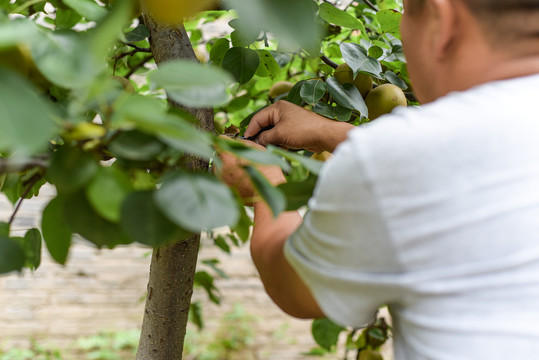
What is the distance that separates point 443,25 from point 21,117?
0.31 metres

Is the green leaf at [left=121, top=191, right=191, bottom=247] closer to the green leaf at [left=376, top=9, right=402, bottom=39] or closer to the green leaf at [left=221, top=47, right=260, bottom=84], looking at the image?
the green leaf at [left=221, top=47, right=260, bottom=84]

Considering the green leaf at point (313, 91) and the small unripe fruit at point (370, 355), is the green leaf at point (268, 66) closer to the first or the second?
the green leaf at point (313, 91)

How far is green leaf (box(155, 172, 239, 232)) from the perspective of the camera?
0.33 metres

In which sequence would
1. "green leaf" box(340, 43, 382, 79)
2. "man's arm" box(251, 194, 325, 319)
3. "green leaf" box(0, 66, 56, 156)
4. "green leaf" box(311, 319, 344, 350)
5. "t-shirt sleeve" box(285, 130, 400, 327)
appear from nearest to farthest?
1. "green leaf" box(0, 66, 56, 156)
2. "t-shirt sleeve" box(285, 130, 400, 327)
3. "man's arm" box(251, 194, 325, 319)
4. "green leaf" box(340, 43, 382, 79)
5. "green leaf" box(311, 319, 344, 350)

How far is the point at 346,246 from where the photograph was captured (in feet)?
1.32

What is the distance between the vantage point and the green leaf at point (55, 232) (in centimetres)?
44

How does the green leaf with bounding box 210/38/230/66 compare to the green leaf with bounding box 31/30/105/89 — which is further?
the green leaf with bounding box 210/38/230/66

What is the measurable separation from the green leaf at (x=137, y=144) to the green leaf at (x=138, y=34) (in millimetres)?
416

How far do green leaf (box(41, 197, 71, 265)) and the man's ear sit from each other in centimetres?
32

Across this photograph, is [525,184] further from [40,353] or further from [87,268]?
[87,268]

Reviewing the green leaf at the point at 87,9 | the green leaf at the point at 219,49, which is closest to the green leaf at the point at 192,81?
the green leaf at the point at 87,9

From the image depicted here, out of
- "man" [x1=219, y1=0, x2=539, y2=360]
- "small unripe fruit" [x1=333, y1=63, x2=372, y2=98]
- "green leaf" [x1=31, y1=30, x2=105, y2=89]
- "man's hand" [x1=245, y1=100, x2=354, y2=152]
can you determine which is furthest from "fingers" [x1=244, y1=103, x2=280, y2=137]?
"green leaf" [x1=31, y1=30, x2=105, y2=89]

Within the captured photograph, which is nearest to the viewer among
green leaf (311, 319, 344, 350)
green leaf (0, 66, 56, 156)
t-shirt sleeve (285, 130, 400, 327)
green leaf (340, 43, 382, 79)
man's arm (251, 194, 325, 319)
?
green leaf (0, 66, 56, 156)

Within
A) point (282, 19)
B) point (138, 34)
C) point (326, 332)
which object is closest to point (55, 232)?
point (282, 19)
